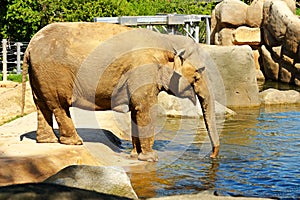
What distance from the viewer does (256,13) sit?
903 inches

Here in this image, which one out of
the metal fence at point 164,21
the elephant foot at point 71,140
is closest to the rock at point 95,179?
the elephant foot at point 71,140

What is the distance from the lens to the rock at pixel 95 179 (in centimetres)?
517

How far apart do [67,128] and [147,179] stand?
1.54 meters

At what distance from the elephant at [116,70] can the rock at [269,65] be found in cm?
1423

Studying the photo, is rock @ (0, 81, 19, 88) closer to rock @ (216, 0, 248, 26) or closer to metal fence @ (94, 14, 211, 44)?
metal fence @ (94, 14, 211, 44)

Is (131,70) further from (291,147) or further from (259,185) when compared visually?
(291,147)

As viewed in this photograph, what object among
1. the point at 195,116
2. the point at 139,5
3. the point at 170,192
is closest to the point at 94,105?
the point at 170,192

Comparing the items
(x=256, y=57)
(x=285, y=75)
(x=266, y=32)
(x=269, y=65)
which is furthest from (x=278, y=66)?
(x=256, y=57)

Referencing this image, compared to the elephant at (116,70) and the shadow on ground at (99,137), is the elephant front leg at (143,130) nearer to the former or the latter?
the elephant at (116,70)

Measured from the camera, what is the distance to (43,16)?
914 inches

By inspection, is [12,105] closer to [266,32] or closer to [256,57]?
[266,32]

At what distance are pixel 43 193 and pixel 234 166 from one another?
532 centimetres

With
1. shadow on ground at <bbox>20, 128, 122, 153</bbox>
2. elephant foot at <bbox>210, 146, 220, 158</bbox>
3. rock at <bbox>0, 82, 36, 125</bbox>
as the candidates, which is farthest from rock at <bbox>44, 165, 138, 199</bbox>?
rock at <bbox>0, 82, 36, 125</bbox>

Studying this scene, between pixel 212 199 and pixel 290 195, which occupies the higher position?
pixel 212 199
